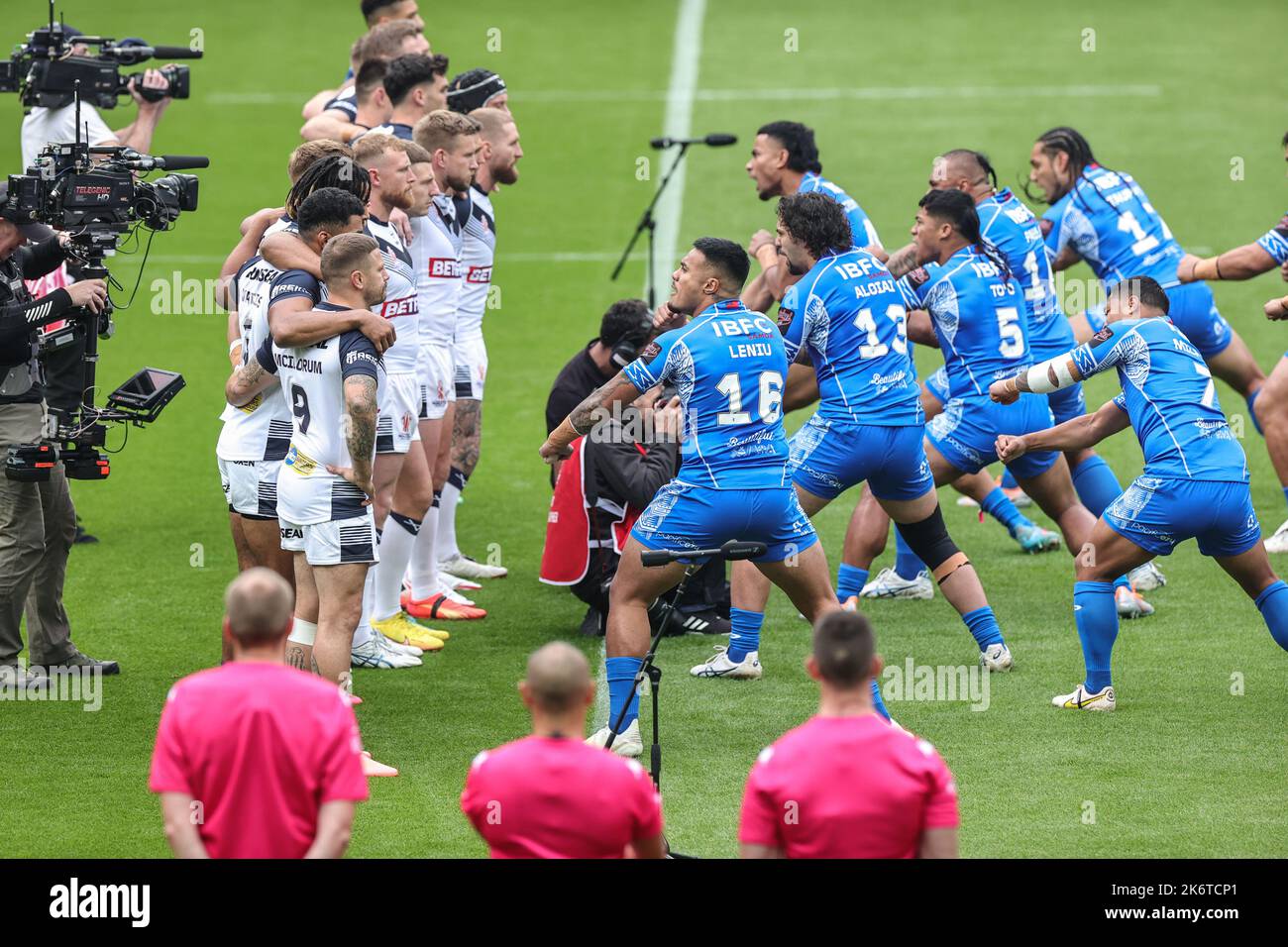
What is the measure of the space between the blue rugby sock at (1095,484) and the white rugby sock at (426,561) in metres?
3.68

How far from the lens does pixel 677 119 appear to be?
76.8ft

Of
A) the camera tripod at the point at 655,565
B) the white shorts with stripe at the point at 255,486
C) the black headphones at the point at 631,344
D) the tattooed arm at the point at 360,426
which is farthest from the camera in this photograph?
the black headphones at the point at 631,344

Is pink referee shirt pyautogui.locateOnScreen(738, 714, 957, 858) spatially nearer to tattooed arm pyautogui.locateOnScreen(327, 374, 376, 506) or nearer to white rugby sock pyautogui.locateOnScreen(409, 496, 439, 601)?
tattooed arm pyautogui.locateOnScreen(327, 374, 376, 506)

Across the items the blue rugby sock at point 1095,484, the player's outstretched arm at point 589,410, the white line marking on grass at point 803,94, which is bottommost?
the blue rugby sock at point 1095,484

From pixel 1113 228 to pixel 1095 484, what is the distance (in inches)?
83.9

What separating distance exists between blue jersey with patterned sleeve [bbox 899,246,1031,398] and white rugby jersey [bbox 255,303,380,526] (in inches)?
137

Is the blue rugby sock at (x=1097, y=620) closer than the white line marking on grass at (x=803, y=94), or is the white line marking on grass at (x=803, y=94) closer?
the blue rugby sock at (x=1097, y=620)

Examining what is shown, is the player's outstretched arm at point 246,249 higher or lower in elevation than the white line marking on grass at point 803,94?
lower

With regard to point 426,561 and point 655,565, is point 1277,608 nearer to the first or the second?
point 655,565

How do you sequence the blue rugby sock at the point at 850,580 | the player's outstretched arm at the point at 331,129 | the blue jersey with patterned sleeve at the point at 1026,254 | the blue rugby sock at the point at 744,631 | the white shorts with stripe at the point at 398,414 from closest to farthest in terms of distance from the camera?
the white shorts with stripe at the point at 398,414 < the blue rugby sock at the point at 744,631 < the blue rugby sock at the point at 850,580 < the blue jersey with patterned sleeve at the point at 1026,254 < the player's outstretched arm at the point at 331,129

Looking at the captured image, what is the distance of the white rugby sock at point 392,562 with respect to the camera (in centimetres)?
954

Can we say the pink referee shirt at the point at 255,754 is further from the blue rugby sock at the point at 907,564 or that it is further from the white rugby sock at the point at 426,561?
the blue rugby sock at the point at 907,564

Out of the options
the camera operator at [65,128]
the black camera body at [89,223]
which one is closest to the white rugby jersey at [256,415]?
the black camera body at [89,223]

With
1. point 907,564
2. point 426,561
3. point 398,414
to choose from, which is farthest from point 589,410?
point 907,564
